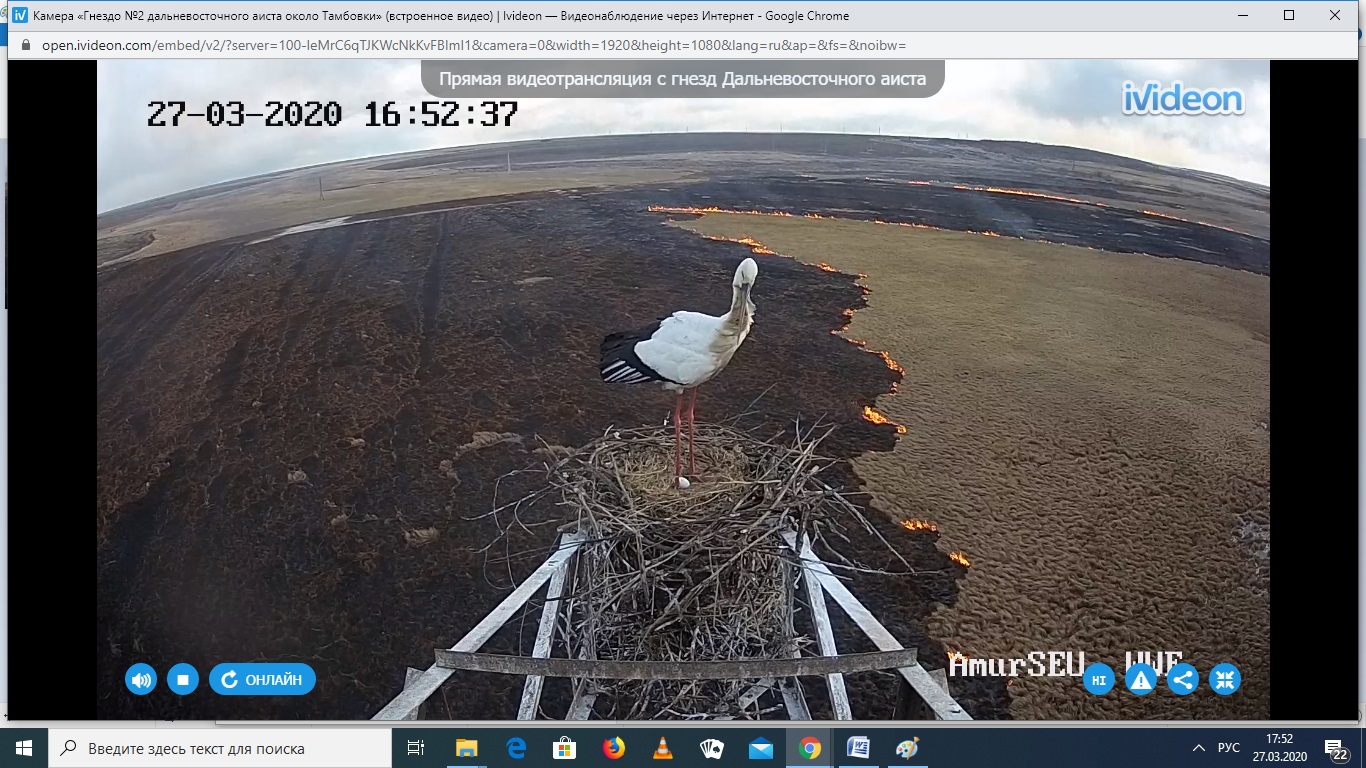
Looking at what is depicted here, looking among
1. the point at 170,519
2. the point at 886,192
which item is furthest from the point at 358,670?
the point at 886,192

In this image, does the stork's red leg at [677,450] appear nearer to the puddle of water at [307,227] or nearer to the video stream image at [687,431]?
the video stream image at [687,431]

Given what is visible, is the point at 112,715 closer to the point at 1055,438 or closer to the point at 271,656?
the point at 271,656

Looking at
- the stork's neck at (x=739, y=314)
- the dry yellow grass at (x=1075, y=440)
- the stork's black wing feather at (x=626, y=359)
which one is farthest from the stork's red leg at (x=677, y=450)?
the dry yellow grass at (x=1075, y=440)

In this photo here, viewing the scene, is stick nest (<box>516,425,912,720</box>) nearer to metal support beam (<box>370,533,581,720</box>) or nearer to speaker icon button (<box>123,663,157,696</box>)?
metal support beam (<box>370,533,581,720</box>)

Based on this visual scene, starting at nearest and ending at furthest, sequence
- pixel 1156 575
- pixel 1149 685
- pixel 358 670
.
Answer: pixel 1149 685 < pixel 358 670 < pixel 1156 575

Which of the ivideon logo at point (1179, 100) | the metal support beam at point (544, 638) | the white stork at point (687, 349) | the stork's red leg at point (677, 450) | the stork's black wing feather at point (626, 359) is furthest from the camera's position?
the stork's black wing feather at point (626, 359)

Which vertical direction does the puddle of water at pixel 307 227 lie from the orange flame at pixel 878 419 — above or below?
above
